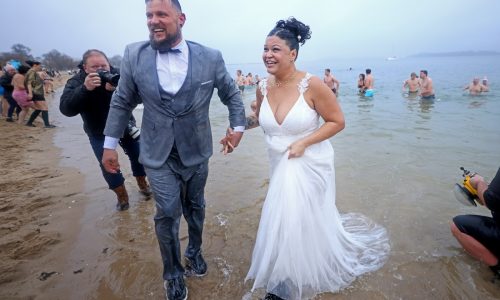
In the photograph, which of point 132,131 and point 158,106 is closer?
point 158,106

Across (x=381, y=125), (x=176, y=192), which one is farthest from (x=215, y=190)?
(x=381, y=125)

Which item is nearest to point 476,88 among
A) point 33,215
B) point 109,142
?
point 109,142

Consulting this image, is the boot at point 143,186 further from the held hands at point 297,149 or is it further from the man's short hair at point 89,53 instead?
the held hands at point 297,149

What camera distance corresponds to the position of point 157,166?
8.12ft

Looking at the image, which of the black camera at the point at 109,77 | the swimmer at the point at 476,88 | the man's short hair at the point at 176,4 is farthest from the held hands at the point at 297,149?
the swimmer at the point at 476,88

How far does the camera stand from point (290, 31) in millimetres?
2643

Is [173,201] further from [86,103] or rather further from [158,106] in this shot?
[86,103]

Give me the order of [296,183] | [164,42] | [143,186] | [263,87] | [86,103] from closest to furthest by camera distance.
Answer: [164,42] → [296,183] → [263,87] → [86,103] → [143,186]

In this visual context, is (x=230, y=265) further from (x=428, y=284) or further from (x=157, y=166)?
(x=428, y=284)

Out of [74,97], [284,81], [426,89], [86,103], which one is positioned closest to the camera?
[284,81]

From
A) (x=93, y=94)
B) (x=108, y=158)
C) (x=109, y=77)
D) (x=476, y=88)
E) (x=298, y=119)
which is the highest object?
(x=109, y=77)

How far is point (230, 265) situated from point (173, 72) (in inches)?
76.7

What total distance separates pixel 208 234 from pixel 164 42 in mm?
2273

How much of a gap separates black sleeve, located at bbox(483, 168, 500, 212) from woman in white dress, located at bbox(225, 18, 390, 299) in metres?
1.27
